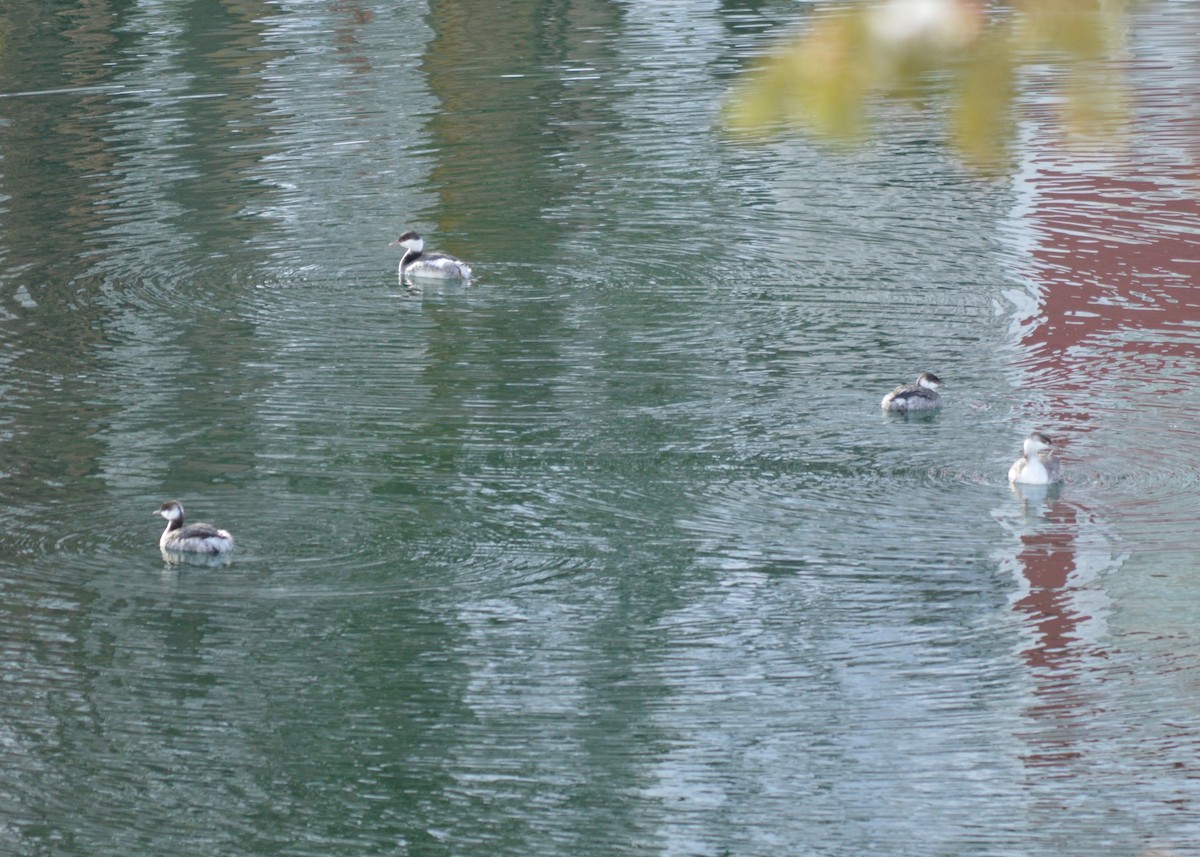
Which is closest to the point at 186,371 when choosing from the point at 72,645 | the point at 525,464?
the point at 525,464

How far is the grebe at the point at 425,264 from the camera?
1731 centimetres

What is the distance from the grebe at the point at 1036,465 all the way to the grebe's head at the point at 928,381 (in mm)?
1652

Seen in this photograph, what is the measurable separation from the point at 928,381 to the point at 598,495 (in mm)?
2803

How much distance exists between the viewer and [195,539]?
11.4 metres

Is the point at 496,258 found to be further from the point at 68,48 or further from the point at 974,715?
the point at 68,48

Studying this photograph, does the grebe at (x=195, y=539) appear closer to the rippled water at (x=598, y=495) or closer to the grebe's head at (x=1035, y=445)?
the rippled water at (x=598, y=495)

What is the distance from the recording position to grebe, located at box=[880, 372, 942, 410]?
1367 centimetres

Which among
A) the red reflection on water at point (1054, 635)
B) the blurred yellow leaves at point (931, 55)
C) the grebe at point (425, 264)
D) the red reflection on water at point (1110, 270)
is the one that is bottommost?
the red reflection on water at point (1110, 270)

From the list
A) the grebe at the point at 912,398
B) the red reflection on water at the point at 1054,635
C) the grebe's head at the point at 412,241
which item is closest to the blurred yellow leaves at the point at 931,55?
the red reflection on water at the point at 1054,635

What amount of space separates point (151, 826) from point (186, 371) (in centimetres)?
711

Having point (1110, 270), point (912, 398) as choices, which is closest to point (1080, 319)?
point (1110, 270)

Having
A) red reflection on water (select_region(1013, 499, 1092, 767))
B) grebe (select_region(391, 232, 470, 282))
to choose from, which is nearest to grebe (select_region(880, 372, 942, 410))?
red reflection on water (select_region(1013, 499, 1092, 767))

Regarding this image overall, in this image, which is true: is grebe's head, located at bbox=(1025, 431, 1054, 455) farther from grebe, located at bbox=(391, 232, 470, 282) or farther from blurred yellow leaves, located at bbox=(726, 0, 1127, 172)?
blurred yellow leaves, located at bbox=(726, 0, 1127, 172)

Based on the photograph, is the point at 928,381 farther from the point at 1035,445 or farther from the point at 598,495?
the point at 598,495
